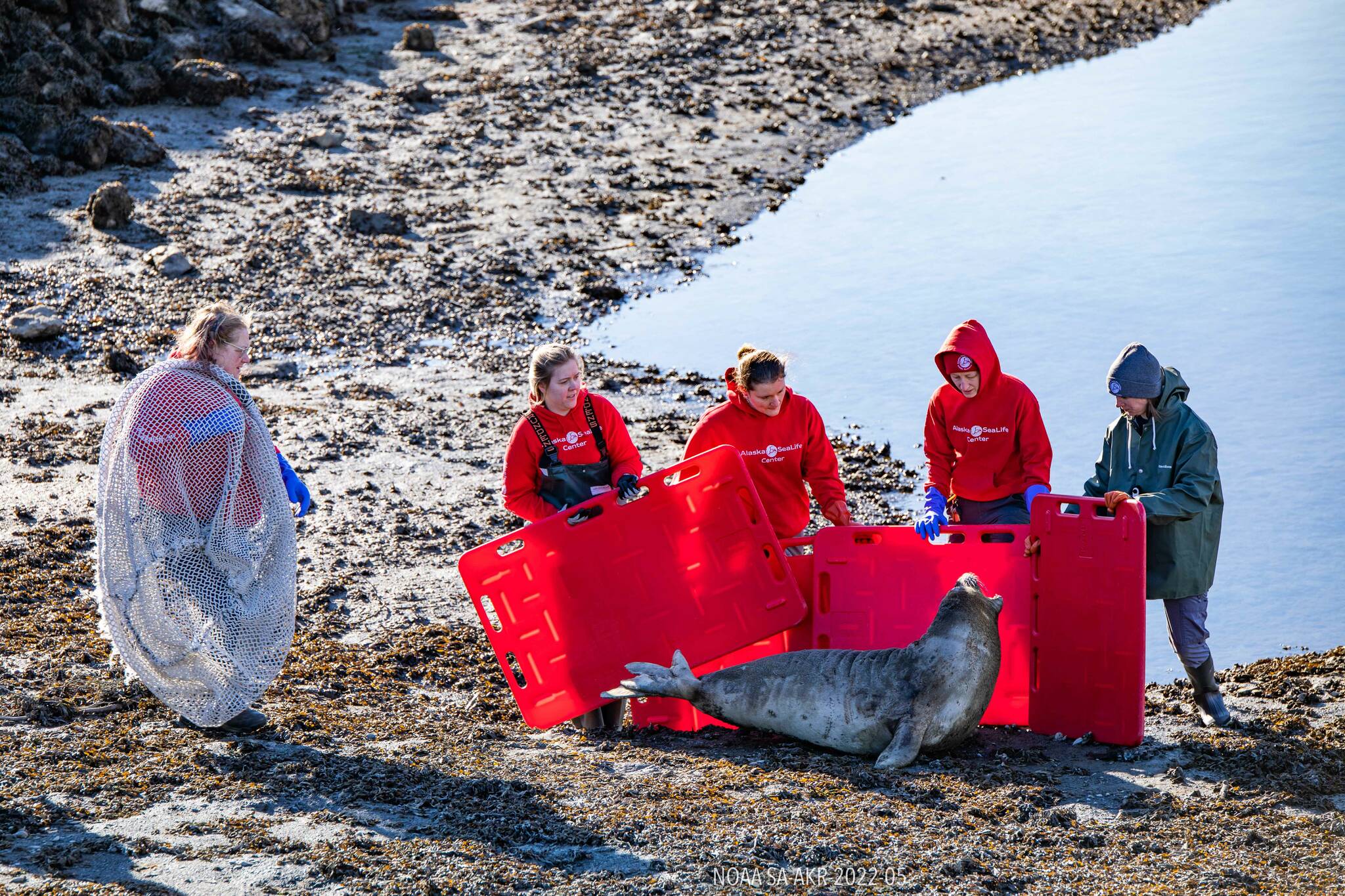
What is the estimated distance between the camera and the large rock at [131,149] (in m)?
14.9

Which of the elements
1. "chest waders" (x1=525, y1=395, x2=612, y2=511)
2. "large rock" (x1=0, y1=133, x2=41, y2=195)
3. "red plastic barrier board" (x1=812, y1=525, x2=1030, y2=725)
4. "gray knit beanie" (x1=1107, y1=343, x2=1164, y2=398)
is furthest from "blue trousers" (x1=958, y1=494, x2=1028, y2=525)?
"large rock" (x1=0, y1=133, x2=41, y2=195)

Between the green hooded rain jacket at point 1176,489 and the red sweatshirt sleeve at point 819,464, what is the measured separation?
4.59 ft

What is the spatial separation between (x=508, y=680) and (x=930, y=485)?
2267 mm

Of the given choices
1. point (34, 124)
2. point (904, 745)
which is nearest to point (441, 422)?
point (904, 745)

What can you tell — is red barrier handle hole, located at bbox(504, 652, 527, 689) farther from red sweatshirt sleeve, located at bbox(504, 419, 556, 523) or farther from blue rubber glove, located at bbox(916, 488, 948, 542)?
blue rubber glove, located at bbox(916, 488, 948, 542)

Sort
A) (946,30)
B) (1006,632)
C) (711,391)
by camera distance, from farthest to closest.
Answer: (946,30), (711,391), (1006,632)

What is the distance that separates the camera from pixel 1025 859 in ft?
15.9

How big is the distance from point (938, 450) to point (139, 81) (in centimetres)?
1282

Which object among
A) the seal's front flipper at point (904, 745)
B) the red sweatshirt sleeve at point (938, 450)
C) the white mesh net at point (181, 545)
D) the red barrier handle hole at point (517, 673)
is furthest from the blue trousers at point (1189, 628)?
the white mesh net at point (181, 545)

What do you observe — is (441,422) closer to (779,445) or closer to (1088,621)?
(779,445)

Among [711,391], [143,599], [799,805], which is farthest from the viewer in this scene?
[711,391]

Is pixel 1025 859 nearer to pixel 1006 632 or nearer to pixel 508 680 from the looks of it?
pixel 1006 632

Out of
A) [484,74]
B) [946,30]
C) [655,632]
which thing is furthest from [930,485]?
[946,30]

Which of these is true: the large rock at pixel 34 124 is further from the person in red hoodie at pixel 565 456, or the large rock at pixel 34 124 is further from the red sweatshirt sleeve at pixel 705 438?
the red sweatshirt sleeve at pixel 705 438
